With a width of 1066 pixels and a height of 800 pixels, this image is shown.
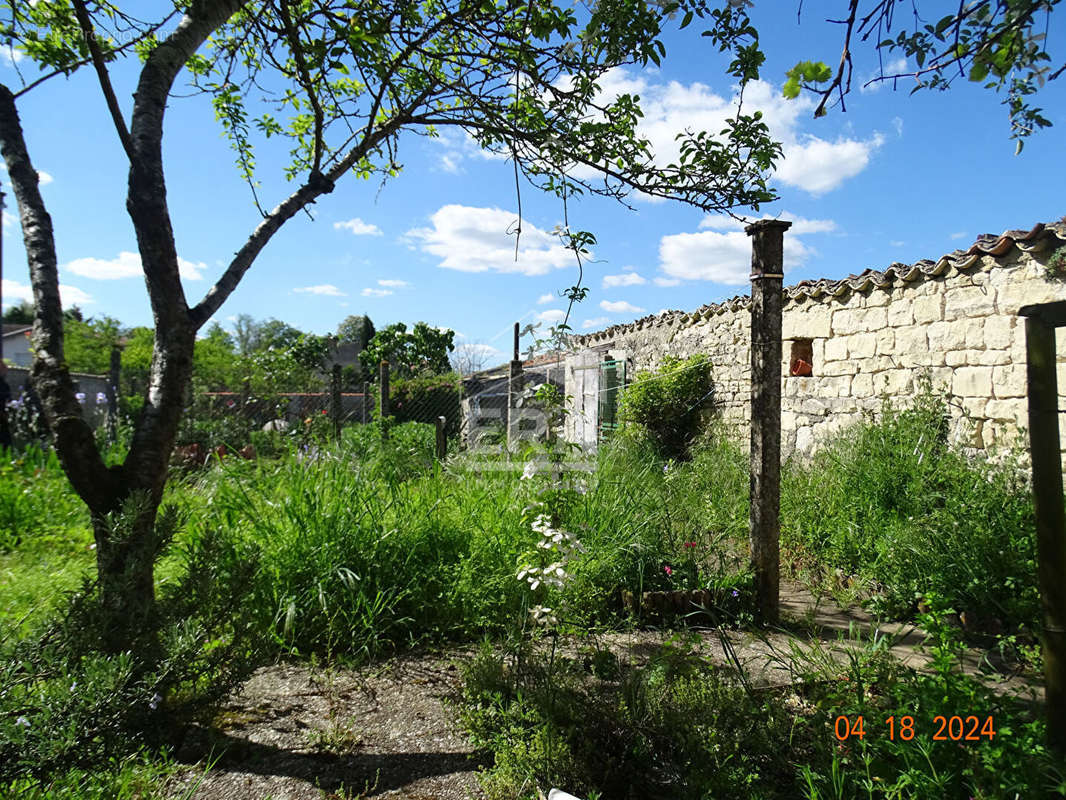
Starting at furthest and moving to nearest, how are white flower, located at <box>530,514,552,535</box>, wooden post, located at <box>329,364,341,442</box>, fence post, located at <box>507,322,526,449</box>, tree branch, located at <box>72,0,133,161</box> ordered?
1. fence post, located at <box>507,322,526,449</box>
2. wooden post, located at <box>329,364,341,442</box>
3. white flower, located at <box>530,514,552,535</box>
4. tree branch, located at <box>72,0,133,161</box>

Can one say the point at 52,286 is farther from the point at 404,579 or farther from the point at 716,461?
the point at 716,461

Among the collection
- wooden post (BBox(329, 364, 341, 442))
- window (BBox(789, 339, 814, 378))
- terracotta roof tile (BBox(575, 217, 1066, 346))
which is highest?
terracotta roof tile (BBox(575, 217, 1066, 346))

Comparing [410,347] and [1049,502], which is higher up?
[410,347]

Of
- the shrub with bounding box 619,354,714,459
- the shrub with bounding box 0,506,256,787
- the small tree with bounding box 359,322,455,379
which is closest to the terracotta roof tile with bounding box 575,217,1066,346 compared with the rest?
the shrub with bounding box 619,354,714,459

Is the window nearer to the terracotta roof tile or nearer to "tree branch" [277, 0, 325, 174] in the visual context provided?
the terracotta roof tile

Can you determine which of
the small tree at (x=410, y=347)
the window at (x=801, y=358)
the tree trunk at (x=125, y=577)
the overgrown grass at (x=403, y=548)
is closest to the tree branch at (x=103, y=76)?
the tree trunk at (x=125, y=577)

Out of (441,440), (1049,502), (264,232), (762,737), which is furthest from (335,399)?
(1049,502)

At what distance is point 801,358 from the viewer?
675 centimetres

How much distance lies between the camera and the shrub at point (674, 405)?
8086 mm

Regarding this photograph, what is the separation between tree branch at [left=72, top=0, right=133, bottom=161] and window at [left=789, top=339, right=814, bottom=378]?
6.09m

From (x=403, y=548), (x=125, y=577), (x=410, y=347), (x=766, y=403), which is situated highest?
(x=410, y=347)
